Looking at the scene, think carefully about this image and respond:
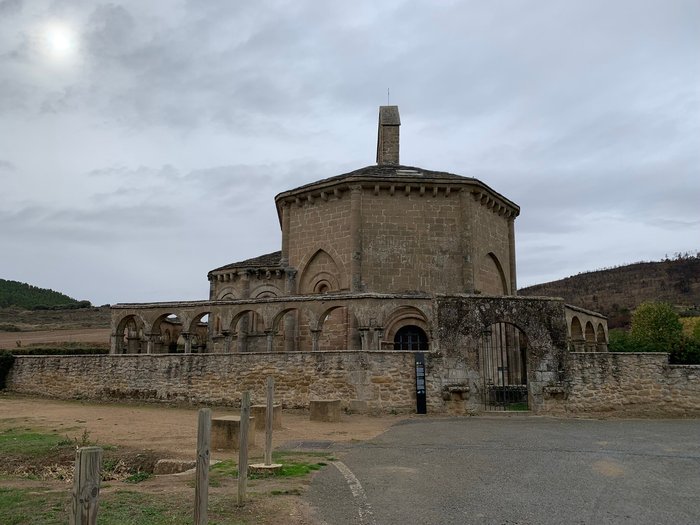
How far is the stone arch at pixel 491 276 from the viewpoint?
22234 millimetres

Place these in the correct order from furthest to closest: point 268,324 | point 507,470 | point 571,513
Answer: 1. point 268,324
2. point 507,470
3. point 571,513

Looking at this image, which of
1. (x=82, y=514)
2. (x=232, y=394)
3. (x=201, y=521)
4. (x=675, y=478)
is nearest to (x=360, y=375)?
(x=232, y=394)

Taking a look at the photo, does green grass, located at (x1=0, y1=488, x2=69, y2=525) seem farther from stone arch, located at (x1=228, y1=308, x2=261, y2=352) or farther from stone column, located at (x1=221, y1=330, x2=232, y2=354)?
stone arch, located at (x1=228, y1=308, x2=261, y2=352)

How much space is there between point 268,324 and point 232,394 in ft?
10.9

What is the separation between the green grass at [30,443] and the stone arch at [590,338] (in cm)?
2137

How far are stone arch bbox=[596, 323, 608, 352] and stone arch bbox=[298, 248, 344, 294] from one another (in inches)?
505

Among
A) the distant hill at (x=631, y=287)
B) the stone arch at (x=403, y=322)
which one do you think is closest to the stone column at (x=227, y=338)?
the stone arch at (x=403, y=322)

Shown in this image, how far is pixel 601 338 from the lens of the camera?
87.7ft

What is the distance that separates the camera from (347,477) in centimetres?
762

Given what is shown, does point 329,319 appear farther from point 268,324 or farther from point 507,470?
point 507,470

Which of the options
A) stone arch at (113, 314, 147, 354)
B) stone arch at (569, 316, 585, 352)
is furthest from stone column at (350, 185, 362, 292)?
stone arch at (569, 316, 585, 352)

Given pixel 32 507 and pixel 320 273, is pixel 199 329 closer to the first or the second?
pixel 320 273

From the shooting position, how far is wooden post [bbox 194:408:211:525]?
4.67m

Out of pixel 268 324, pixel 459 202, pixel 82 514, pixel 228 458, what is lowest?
pixel 228 458
